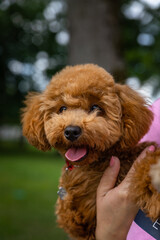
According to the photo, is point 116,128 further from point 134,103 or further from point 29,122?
point 29,122

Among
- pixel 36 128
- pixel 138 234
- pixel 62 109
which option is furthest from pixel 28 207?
pixel 138 234

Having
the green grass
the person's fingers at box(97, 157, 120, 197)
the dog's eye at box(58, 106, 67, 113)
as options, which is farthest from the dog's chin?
the green grass

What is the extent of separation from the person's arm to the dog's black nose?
31 centimetres

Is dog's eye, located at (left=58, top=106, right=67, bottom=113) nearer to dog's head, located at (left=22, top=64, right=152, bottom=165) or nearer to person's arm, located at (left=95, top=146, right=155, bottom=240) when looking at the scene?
dog's head, located at (left=22, top=64, right=152, bottom=165)

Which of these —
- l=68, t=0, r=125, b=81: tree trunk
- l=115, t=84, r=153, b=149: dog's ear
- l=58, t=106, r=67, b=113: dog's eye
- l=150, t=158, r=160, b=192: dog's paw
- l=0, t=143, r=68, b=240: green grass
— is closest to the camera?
l=150, t=158, r=160, b=192: dog's paw

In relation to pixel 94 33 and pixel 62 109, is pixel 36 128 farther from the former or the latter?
pixel 94 33

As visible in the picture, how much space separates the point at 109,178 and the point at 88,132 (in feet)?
1.06

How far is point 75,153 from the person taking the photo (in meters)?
1.99

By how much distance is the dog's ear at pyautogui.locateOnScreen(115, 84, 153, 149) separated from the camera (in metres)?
2.00

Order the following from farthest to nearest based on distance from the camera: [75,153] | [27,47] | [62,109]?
[27,47], [62,109], [75,153]

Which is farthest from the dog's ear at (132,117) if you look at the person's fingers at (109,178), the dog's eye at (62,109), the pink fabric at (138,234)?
the pink fabric at (138,234)

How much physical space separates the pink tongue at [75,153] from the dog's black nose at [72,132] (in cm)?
12

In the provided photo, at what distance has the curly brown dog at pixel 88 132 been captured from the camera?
77.4 inches

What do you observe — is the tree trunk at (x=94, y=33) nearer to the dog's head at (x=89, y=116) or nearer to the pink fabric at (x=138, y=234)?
the dog's head at (x=89, y=116)
